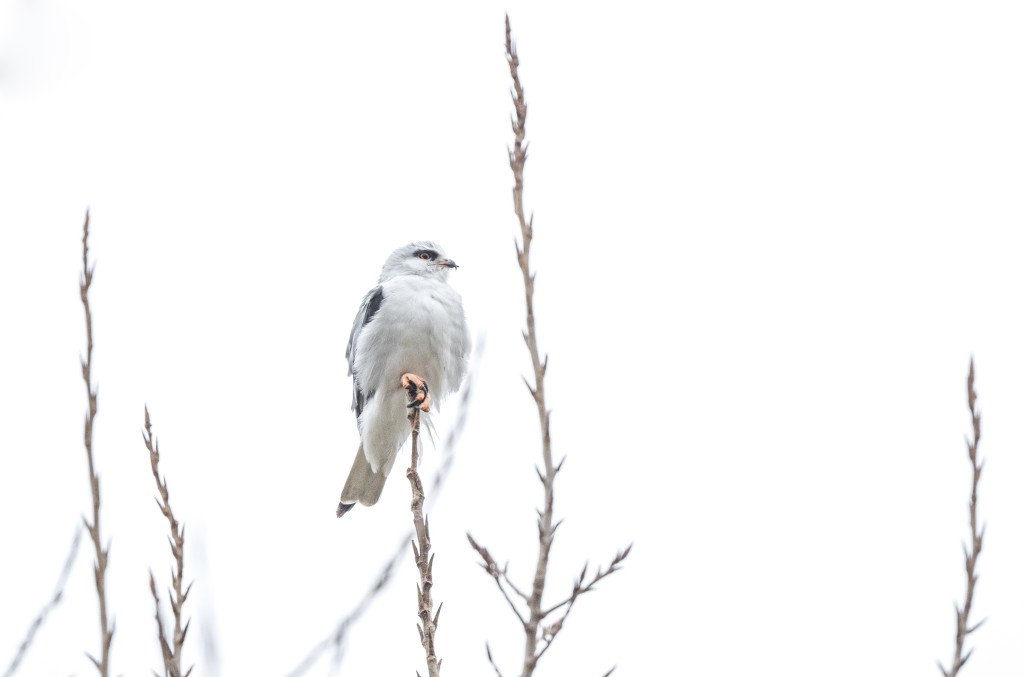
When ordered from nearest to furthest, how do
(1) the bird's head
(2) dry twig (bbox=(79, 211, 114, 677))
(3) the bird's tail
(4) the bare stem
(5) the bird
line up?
(2) dry twig (bbox=(79, 211, 114, 677)) → (4) the bare stem → (5) the bird → (3) the bird's tail → (1) the bird's head

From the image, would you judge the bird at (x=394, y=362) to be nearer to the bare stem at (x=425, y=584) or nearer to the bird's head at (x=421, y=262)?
the bird's head at (x=421, y=262)

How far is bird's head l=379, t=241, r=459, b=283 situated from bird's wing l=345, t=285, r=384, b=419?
0.91ft

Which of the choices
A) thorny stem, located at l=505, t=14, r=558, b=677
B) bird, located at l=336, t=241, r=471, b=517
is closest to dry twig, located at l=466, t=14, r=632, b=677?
thorny stem, located at l=505, t=14, r=558, b=677

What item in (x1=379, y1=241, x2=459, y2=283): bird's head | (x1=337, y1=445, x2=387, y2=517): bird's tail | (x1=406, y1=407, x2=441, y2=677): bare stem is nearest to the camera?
(x1=406, y1=407, x2=441, y2=677): bare stem

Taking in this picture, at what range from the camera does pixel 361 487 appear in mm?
6941

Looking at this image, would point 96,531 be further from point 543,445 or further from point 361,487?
point 361,487

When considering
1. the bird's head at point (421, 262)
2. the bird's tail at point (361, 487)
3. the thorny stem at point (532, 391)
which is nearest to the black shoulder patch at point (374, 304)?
the bird's head at point (421, 262)

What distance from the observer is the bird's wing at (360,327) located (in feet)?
22.9

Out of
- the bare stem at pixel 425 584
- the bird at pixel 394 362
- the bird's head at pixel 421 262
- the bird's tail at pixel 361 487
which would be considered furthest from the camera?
the bird's head at pixel 421 262

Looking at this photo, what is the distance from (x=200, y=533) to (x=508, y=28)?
1366 millimetres

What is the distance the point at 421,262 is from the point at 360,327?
2.26 ft

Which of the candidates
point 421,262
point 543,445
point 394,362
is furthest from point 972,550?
point 421,262

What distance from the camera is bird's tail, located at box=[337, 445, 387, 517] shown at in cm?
692

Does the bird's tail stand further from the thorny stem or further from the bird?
the thorny stem
